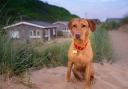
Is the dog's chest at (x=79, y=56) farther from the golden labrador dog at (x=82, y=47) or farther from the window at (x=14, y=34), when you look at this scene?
the window at (x=14, y=34)

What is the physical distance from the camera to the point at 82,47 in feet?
24.9

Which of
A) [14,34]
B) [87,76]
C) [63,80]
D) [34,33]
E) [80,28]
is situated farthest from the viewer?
[34,33]

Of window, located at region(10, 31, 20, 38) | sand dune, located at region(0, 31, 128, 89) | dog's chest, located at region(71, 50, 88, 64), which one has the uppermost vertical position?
window, located at region(10, 31, 20, 38)

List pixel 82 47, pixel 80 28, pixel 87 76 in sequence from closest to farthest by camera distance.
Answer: pixel 80 28 < pixel 82 47 < pixel 87 76

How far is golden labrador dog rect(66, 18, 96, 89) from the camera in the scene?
746 centimetres

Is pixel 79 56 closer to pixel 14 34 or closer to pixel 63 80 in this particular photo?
pixel 63 80

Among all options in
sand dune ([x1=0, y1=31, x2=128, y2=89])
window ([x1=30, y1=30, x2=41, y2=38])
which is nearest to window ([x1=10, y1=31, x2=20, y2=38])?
sand dune ([x1=0, y1=31, x2=128, y2=89])

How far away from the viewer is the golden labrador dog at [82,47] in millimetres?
7457

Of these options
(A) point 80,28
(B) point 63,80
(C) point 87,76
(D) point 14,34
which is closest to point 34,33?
(D) point 14,34

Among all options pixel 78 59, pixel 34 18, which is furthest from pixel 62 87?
pixel 34 18

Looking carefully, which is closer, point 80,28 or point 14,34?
point 80,28

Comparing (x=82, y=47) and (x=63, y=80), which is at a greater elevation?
(x=82, y=47)

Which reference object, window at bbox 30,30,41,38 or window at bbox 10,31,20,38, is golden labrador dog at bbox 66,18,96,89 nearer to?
window at bbox 10,31,20,38

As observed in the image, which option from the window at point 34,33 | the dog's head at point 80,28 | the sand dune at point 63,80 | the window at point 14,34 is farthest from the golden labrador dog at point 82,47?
the window at point 34,33
